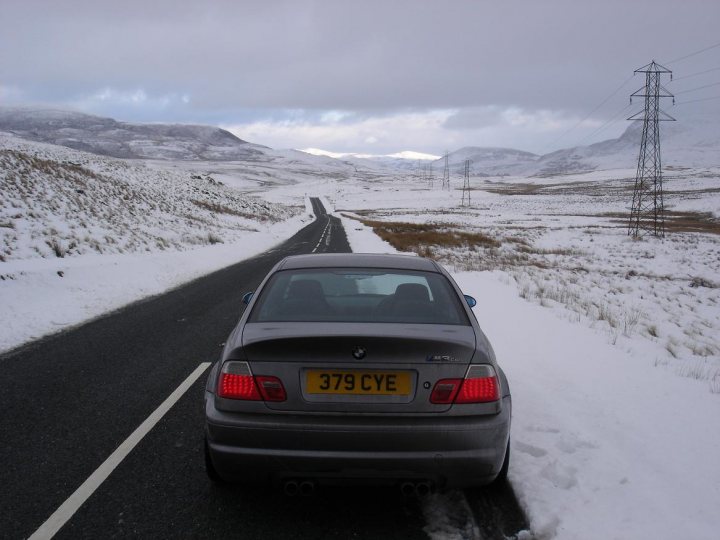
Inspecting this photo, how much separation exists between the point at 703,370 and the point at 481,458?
4688 mm

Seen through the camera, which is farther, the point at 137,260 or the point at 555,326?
the point at 137,260

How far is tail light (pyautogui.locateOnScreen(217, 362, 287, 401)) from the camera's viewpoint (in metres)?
2.68

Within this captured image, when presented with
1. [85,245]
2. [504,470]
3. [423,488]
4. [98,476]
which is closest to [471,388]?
[423,488]

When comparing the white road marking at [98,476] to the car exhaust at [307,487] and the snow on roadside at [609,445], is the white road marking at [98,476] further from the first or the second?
the snow on roadside at [609,445]

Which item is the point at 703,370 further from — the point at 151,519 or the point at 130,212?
the point at 130,212

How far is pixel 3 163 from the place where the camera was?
20734mm

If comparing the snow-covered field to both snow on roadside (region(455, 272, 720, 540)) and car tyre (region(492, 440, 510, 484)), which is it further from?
car tyre (region(492, 440, 510, 484))

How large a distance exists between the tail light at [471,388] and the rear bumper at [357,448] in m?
0.10

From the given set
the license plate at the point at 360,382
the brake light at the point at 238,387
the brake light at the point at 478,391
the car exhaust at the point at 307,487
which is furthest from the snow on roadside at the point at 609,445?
the brake light at the point at 238,387

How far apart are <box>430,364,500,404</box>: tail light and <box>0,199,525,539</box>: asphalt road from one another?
775 mm

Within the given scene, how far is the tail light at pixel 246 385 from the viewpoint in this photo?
2.68 meters

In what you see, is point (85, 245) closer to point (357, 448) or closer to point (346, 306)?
point (346, 306)

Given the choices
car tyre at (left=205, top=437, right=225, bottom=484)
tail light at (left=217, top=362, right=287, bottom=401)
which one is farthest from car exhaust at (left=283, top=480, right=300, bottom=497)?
car tyre at (left=205, top=437, right=225, bottom=484)

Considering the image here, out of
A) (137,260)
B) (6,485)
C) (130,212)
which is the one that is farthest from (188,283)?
(130,212)
